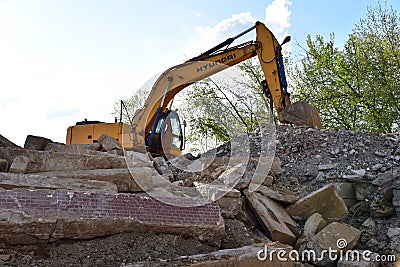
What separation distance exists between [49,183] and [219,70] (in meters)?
4.93

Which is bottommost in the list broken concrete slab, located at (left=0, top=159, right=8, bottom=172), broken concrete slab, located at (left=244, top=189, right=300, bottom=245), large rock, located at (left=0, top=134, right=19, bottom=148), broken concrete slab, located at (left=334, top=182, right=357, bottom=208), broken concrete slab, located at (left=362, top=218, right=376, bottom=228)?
broken concrete slab, located at (left=362, top=218, right=376, bottom=228)

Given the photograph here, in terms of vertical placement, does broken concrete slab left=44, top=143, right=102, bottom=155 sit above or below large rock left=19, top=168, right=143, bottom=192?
above

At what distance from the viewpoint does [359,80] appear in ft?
45.6

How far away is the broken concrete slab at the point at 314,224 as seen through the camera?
4.71m

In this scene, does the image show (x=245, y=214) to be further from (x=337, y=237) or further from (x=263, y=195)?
(x=337, y=237)

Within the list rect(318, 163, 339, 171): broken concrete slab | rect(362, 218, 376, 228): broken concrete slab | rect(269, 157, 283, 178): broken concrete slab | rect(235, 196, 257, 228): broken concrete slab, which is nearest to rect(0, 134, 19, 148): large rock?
rect(235, 196, 257, 228): broken concrete slab

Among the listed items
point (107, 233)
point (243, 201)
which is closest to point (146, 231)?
point (107, 233)

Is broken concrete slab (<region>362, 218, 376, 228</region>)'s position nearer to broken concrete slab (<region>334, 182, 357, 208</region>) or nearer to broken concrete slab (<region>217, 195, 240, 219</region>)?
broken concrete slab (<region>334, 182, 357, 208</region>)

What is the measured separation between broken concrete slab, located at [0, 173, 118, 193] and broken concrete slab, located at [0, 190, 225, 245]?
1.43 ft

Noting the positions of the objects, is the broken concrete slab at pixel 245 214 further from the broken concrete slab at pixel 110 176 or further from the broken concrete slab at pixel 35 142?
the broken concrete slab at pixel 35 142

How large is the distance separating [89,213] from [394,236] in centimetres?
359

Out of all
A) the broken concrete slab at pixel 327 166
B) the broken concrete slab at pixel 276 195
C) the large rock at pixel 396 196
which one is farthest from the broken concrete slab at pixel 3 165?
the large rock at pixel 396 196

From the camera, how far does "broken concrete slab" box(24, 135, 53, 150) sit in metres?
5.71

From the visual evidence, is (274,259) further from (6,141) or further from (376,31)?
(376,31)
